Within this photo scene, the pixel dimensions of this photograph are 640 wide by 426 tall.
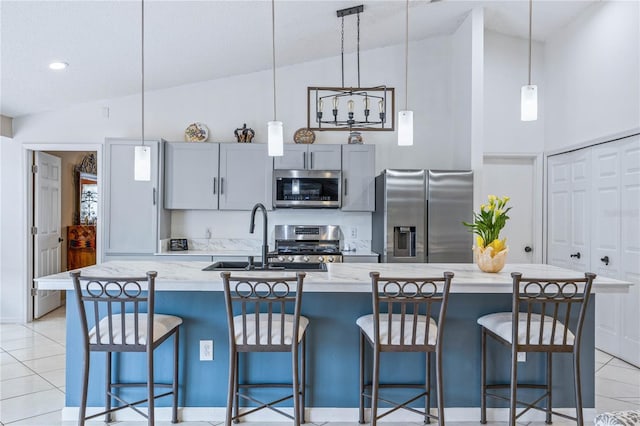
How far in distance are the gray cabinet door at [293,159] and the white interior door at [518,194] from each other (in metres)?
2.23

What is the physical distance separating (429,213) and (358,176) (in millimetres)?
929

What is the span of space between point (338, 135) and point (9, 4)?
3346 mm

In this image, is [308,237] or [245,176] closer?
[245,176]

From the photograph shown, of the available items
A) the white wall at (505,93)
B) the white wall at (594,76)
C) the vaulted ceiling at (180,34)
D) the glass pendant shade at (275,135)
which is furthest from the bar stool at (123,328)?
the white wall at (505,93)

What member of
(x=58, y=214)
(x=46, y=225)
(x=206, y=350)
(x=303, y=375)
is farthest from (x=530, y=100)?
(x=58, y=214)

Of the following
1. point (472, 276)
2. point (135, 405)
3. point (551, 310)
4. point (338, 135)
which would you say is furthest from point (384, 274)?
point (338, 135)

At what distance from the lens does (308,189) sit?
485 cm

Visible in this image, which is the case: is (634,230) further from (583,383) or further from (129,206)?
(129,206)

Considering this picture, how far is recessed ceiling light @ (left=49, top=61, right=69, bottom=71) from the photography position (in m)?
3.81

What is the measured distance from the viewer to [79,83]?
4402 mm

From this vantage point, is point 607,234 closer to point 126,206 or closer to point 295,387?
point 295,387

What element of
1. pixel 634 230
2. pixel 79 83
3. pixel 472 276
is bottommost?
pixel 472 276

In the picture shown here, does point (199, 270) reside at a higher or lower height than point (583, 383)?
higher

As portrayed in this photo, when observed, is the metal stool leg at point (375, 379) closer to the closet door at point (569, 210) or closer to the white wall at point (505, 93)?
the closet door at point (569, 210)
